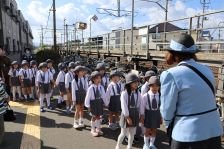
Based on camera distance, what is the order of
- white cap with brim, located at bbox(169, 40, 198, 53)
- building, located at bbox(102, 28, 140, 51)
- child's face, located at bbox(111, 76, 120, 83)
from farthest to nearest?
building, located at bbox(102, 28, 140, 51) → child's face, located at bbox(111, 76, 120, 83) → white cap with brim, located at bbox(169, 40, 198, 53)

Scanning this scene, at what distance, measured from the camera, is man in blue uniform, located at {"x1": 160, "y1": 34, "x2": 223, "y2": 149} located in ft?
9.00

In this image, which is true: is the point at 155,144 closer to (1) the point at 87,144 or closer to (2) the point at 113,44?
(1) the point at 87,144

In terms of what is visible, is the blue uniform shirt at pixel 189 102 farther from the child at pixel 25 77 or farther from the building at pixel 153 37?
the child at pixel 25 77

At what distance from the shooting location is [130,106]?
19.6ft

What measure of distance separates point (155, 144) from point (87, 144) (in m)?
1.51

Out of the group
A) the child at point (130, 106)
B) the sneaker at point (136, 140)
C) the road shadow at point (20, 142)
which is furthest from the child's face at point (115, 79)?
the road shadow at point (20, 142)

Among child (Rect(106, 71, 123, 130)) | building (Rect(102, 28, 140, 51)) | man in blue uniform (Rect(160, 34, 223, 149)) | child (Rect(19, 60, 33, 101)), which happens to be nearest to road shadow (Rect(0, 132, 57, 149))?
child (Rect(106, 71, 123, 130))

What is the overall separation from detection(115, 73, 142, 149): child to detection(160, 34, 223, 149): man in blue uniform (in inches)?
115

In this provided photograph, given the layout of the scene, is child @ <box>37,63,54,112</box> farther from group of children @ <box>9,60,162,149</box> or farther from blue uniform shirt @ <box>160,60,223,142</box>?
blue uniform shirt @ <box>160,60,223,142</box>

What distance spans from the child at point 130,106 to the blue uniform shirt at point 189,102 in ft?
9.71

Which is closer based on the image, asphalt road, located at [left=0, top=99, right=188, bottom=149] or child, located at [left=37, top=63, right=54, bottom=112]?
asphalt road, located at [left=0, top=99, right=188, bottom=149]

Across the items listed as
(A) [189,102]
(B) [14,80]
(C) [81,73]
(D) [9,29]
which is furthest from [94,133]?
(D) [9,29]

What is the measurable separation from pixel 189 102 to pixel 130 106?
128 inches

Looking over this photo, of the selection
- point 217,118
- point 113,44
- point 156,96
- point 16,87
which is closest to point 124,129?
point 156,96
